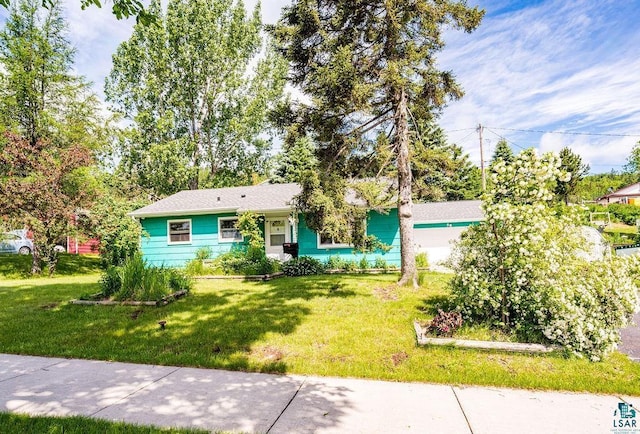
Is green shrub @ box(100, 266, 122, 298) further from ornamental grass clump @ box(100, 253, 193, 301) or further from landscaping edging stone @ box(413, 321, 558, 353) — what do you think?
landscaping edging stone @ box(413, 321, 558, 353)

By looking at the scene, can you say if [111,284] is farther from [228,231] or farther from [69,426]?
[228,231]

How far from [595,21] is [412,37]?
18.8 ft

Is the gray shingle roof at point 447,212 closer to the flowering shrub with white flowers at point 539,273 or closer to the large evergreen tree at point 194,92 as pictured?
the flowering shrub with white flowers at point 539,273

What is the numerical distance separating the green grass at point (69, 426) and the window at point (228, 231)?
1279 cm

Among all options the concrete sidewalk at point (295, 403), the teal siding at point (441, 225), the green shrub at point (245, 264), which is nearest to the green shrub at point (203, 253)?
the green shrub at point (245, 264)

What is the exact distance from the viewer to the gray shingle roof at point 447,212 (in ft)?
51.8

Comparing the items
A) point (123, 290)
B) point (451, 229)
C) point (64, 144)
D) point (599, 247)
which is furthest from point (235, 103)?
point (599, 247)

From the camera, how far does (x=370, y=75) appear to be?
9188 mm

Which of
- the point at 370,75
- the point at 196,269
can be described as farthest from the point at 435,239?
the point at 196,269

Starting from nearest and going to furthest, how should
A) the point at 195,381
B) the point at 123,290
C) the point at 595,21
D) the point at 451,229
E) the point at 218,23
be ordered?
the point at 195,381 → the point at 123,290 → the point at 595,21 → the point at 451,229 → the point at 218,23

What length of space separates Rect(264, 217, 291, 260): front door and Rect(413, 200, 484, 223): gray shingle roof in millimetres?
5877

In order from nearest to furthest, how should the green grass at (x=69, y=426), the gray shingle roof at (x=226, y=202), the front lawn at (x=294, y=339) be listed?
the green grass at (x=69, y=426) → the front lawn at (x=294, y=339) → the gray shingle roof at (x=226, y=202)

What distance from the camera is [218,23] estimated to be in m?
24.6

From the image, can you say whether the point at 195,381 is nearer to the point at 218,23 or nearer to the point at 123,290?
the point at 123,290
